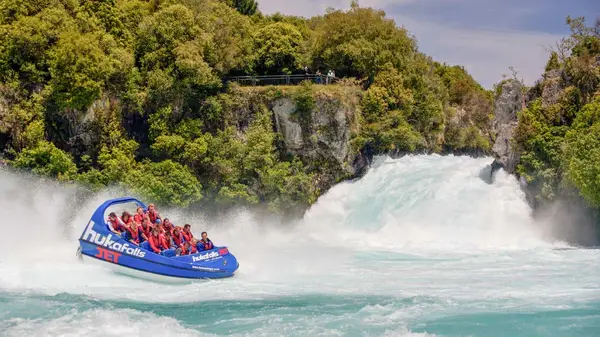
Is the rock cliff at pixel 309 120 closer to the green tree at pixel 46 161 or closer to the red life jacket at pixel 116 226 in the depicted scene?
the green tree at pixel 46 161

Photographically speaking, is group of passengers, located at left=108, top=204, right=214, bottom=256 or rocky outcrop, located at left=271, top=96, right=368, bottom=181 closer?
group of passengers, located at left=108, top=204, right=214, bottom=256

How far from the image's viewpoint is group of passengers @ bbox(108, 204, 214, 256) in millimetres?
20578

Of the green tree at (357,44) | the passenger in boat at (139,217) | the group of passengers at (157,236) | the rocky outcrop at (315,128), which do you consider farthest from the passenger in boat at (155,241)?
the green tree at (357,44)

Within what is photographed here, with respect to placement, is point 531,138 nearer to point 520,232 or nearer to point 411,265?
point 520,232

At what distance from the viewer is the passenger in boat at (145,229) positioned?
20920mm

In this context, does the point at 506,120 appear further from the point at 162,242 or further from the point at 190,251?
the point at 162,242

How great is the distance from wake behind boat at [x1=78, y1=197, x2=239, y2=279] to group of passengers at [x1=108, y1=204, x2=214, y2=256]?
Result: 0.34m

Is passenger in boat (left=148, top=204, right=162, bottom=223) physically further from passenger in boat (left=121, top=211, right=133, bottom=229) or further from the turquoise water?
the turquoise water

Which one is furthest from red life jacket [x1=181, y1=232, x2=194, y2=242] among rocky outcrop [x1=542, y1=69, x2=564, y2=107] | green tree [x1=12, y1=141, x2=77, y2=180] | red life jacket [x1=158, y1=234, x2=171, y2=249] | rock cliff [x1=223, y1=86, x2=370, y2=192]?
rocky outcrop [x1=542, y1=69, x2=564, y2=107]

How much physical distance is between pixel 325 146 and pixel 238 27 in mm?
10181

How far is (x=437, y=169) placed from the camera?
115ft

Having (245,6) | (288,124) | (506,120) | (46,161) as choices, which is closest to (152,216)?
(46,161)

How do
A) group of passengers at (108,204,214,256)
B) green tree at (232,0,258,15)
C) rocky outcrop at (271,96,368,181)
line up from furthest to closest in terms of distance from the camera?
1. green tree at (232,0,258,15)
2. rocky outcrop at (271,96,368,181)
3. group of passengers at (108,204,214,256)

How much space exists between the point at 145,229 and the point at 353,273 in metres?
7.03
